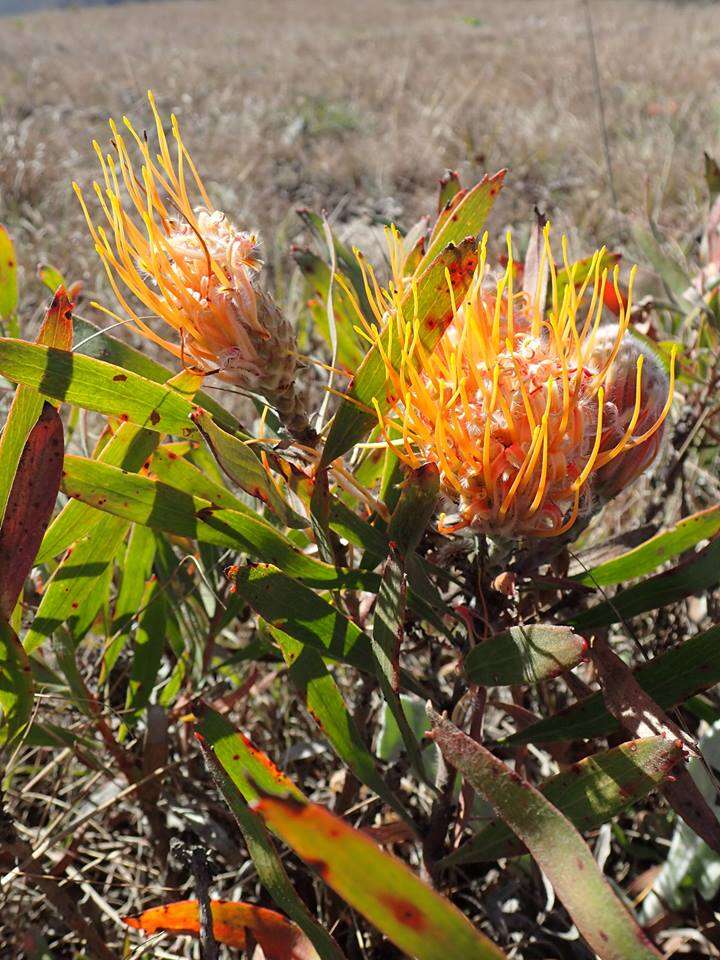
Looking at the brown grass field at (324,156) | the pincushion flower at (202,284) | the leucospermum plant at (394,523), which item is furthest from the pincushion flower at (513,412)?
the brown grass field at (324,156)

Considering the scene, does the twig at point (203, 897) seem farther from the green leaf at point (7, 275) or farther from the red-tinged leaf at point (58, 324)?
the green leaf at point (7, 275)

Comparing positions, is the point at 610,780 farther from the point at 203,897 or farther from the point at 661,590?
the point at 203,897

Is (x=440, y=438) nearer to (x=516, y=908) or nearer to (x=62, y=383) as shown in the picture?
(x=62, y=383)

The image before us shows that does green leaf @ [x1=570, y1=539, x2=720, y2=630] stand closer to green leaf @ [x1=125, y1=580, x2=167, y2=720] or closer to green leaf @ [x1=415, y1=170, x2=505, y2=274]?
green leaf @ [x1=415, y1=170, x2=505, y2=274]

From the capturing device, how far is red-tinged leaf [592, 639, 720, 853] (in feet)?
2.22

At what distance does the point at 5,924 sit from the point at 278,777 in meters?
0.57

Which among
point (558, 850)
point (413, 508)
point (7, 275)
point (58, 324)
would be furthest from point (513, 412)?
point (7, 275)

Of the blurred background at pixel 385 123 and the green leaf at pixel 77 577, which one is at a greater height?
the blurred background at pixel 385 123

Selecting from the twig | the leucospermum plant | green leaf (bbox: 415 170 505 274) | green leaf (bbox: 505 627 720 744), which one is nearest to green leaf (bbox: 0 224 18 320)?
the leucospermum plant

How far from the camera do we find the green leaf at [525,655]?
2.05 feet

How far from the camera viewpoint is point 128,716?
1.07 metres

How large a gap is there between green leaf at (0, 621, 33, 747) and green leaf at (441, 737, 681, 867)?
53 cm

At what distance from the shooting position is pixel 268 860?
71 centimetres

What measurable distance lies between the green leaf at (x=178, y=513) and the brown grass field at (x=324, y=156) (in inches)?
17.8
